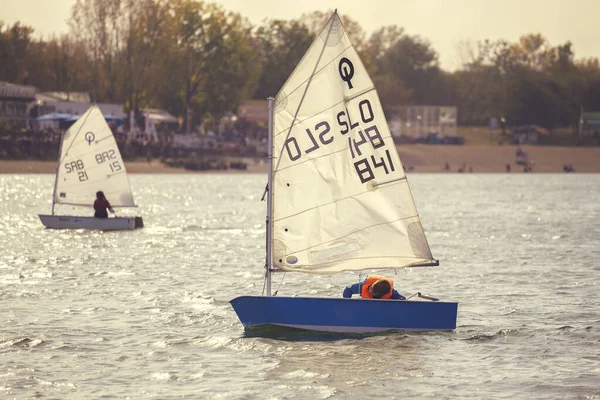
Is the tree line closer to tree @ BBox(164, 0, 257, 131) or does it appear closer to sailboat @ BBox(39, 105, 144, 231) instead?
tree @ BBox(164, 0, 257, 131)

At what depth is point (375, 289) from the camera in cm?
2405

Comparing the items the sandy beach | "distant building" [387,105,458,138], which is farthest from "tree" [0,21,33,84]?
"distant building" [387,105,458,138]

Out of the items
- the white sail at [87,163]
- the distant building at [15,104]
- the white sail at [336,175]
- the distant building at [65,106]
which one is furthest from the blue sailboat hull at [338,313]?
the distant building at [15,104]

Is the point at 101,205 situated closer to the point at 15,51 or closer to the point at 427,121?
the point at 15,51

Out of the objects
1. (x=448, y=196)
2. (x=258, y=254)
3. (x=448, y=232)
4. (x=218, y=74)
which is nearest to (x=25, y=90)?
(x=218, y=74)

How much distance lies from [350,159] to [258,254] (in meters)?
23.0

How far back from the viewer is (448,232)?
200 feet

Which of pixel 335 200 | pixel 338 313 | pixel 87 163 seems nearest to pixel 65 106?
pixel 87 163

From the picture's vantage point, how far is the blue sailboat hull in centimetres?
2372

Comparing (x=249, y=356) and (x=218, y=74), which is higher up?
(x=218, y=74)

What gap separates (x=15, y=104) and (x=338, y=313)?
10548cm

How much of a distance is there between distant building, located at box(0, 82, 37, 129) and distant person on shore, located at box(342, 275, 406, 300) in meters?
100

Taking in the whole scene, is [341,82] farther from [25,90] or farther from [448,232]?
[25,90]

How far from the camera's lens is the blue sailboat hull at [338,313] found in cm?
2372
